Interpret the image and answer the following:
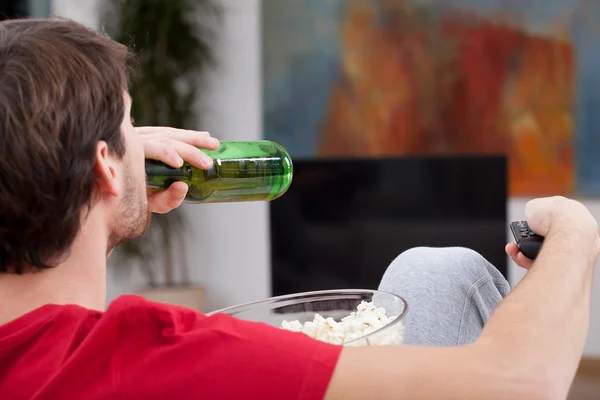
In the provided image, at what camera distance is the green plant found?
174 inches

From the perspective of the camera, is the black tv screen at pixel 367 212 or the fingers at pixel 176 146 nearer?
the fingers at pixel 176 146

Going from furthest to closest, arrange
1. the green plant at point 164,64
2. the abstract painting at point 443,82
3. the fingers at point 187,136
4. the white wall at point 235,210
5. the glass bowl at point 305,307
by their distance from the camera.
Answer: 1. the white wall at point 235,210
2. the green plant at point 164,64
3. the abstract painting at point 443,82
4. the fingers at point 187,136
5. the glass bowl at point 305,307

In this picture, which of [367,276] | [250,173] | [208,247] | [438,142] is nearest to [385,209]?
[367,276]

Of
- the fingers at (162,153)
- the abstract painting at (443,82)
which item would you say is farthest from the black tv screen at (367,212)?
the fingers at (162,153)

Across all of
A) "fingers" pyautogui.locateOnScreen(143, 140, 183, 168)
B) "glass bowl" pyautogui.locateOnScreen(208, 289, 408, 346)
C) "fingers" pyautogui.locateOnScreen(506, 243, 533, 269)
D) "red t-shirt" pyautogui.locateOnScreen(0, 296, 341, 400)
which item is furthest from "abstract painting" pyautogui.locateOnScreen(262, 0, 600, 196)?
"red t-shirt" pyautogui.locateOnScreen(0, 296, 341, 400)

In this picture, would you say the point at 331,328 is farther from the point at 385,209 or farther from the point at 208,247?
the point at 208,247

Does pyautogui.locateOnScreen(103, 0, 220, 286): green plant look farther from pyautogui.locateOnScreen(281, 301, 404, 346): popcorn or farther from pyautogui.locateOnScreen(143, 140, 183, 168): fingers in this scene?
pyautogui.locateOnScreen(281, 301, 404, 346): popcorn

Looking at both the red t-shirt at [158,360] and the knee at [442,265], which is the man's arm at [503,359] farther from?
the knee at [442,265]

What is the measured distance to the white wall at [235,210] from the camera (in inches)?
183

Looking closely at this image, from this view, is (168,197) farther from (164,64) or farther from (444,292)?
(164,64)

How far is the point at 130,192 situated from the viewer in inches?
41.3

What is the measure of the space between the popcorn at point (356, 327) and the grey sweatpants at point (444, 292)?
19 centimetres

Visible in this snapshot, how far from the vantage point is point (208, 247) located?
477cm

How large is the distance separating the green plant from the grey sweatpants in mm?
3237
